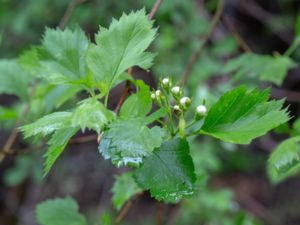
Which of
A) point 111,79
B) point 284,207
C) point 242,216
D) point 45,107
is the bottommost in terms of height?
point 284,207

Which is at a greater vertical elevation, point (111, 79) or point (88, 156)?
point (111, 79)

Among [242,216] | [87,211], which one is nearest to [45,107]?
[242,216]

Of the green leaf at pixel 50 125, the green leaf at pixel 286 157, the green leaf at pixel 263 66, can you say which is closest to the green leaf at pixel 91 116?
the green leaf at pixel 50 125

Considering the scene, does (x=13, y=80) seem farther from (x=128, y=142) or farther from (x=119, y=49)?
(x=128, y=142)

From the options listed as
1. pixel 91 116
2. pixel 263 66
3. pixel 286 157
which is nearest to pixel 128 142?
A: pixel 91 116

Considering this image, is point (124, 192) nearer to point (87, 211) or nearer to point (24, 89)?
point (24, 89)
